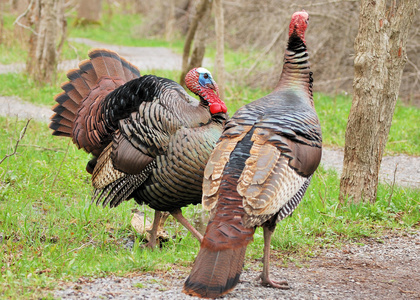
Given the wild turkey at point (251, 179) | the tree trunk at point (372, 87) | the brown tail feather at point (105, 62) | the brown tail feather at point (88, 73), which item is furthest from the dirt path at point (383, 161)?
the wild turkey at point (251, 179)

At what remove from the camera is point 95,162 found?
5.56m

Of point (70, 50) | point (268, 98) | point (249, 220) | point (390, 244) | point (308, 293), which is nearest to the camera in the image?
point (249, 220)

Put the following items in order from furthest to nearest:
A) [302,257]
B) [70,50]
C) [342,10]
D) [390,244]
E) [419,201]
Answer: [70,50]
[342,10]
[419,201]
[390,244]
[302,257]

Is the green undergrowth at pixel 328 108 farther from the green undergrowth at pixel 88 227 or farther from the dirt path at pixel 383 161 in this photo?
the green undergrowth at pixel 88 227

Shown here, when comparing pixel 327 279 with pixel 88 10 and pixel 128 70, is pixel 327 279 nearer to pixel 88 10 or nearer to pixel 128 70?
pixel 128 70

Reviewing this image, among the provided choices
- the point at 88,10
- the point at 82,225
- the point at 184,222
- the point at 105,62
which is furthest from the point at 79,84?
the point at 88,10

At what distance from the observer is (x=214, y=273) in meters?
3.38

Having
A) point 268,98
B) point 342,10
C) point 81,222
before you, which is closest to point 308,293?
point 268,98

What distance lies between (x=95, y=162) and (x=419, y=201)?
3560mm

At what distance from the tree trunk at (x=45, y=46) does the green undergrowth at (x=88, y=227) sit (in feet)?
12.5

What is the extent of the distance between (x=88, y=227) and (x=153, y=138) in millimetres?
1288

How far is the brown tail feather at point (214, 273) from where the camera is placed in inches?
132

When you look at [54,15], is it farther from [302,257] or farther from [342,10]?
[302,257]

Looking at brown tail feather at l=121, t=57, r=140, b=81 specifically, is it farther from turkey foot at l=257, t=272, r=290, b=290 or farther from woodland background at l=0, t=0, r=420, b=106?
woodland background at l=0, t=0, r=420, b=106
